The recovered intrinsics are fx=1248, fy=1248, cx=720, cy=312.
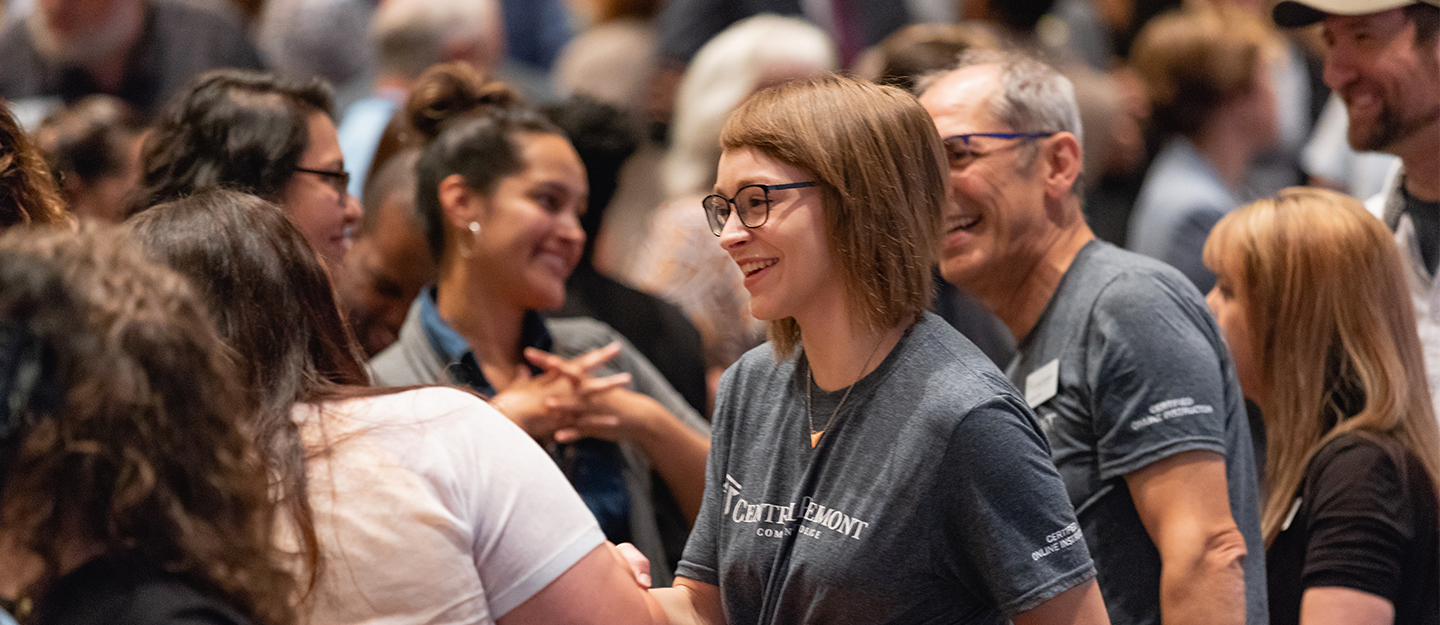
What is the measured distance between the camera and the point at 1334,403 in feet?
7.94

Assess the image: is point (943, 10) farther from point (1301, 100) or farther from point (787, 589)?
point (787, 589)

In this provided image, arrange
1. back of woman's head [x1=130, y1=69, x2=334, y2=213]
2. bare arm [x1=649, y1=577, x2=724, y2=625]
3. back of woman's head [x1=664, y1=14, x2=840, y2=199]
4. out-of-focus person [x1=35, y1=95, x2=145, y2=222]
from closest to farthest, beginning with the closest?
bare arm [x1=649, y1=577, x2=724, y2=625]
back of woman's head [x1=130, y1=69, x2=334, y2=213]
out-of-focus person [x1=35, y1=95, x2=145, y2=222]
back of woman's head [x1=664, y1=14, x2=840, y2=199]

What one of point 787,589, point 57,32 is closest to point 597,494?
point 787,589

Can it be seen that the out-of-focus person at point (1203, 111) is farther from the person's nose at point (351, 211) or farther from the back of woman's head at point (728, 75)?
the person's nose at point (351, 211)

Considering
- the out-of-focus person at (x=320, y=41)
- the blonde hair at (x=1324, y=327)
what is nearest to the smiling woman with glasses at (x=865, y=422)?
the blonde hair at (x=1324, y=327)

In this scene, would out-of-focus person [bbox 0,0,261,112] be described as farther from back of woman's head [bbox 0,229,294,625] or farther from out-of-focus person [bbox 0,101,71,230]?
back of woman's head [bbox 0,229,294,625]

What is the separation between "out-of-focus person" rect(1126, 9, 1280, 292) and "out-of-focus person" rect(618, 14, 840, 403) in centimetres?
127

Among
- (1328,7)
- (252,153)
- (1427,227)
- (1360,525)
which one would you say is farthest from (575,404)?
(1427,227)

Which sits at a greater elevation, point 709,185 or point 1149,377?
point 1149,377

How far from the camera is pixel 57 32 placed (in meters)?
4.43

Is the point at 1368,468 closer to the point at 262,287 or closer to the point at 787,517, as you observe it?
the point at 787,517

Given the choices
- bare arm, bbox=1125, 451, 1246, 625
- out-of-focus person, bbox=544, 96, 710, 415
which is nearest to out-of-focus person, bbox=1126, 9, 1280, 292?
out-of-focus person, bbox=544, 96, 710, 415

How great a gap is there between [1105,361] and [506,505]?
1091 mm

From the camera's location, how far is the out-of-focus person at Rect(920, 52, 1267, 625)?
2.05 metres
